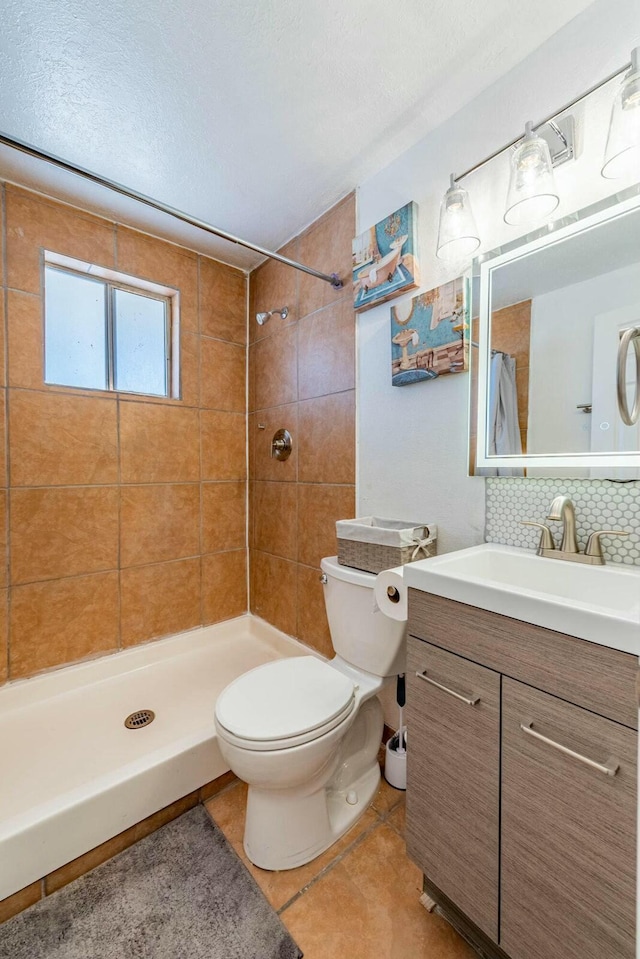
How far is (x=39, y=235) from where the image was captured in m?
1.67

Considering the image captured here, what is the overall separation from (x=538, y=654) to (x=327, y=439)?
1257 millimetres

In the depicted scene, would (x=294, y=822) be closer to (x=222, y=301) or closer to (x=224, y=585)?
(x=224, y=585)

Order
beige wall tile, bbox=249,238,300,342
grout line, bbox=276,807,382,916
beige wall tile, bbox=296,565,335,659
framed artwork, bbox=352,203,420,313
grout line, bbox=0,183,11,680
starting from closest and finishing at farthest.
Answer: grout line, bbox=276,807,382,916 < framed artwork, bbox=352,203,420,313 < grout line, bbox=0,183,11,680 < beige wall tile, bbox=296,565,335,659 < beige wall tile, bbox=249,238,300,342

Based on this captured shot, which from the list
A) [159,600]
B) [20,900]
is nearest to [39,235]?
[159,600]

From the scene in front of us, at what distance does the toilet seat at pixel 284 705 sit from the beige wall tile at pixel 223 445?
3.93 ft

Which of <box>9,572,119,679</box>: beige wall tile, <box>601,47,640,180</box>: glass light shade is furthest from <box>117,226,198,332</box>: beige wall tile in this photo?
<box>601,47,640,180</box>: glass light shade

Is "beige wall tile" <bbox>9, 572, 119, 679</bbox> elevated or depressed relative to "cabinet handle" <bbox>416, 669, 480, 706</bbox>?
depressed

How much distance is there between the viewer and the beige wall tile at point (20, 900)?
101cm

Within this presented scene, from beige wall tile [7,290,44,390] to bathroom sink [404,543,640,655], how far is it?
174 cm

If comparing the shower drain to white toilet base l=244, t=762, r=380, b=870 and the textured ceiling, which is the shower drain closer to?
white toilet base l=244, t=762, r=380, b=870

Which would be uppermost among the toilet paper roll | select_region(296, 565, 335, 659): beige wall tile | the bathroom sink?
the bathroom sink

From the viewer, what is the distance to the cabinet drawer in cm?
62

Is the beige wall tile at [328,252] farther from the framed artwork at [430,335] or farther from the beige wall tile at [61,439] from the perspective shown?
the beige wall tile at [61,439]

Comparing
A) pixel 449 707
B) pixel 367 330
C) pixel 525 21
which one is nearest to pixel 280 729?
pixel 449 707
